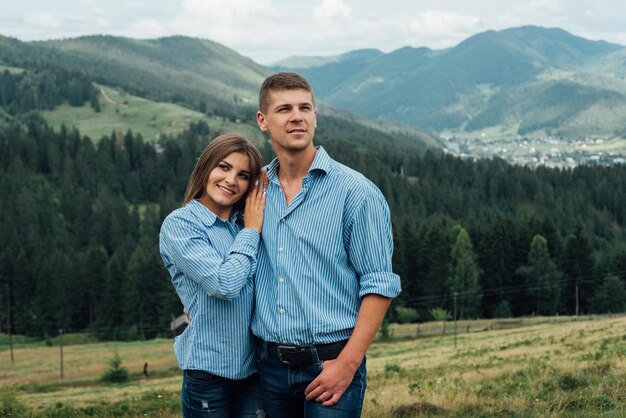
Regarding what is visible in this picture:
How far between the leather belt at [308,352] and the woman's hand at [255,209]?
1021 mm

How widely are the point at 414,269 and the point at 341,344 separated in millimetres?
95671

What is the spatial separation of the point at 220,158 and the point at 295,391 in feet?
6.92

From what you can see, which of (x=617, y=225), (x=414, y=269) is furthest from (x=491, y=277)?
(x=617, y=225)

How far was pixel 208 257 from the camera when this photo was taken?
5.66 meters

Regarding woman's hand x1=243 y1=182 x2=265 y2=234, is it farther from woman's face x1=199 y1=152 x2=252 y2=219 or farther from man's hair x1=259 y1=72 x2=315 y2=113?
man's hair x1=259 y1=72 x2=315 y2=113

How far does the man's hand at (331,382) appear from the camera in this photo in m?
5.31

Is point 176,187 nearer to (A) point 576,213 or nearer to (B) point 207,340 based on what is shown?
(A) point 576,213

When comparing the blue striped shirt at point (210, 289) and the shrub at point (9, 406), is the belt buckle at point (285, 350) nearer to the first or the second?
the blue striped shirt at point (210, 289)

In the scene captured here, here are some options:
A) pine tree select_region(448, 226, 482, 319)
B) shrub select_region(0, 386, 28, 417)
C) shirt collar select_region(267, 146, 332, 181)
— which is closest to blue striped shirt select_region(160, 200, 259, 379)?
shirt collar select_region(267, 146, 332, 181)

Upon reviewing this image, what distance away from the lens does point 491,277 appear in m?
95.6

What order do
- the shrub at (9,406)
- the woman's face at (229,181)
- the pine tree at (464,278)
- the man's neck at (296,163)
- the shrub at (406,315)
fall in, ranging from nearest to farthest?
the man's neck at (296,163), the woman's face at (229,181), the shrub at (9,406), the shrub at (406,315), the pine tree at (464,278)

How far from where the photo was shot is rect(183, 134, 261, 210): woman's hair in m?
6.10

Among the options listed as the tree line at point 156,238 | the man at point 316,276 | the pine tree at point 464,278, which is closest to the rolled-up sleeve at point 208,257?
the man at point 316,276

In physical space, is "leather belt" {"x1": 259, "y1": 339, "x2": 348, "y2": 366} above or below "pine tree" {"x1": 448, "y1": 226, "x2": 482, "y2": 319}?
above
